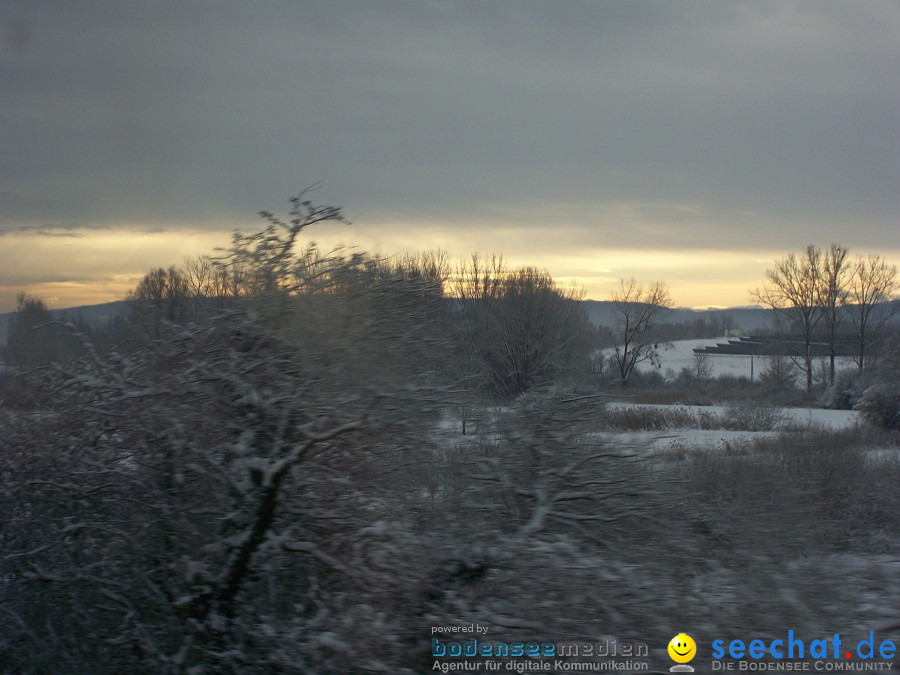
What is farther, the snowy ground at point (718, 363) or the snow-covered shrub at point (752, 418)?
the snowy ground at point (718, 363)

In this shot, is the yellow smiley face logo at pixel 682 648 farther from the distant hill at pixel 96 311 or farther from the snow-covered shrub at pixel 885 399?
the snow-covered shrub at pixel 885 399

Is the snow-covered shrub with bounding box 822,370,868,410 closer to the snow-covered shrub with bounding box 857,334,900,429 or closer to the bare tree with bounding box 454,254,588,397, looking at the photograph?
the snow-covered shrub with bounding box 857,334,900,429

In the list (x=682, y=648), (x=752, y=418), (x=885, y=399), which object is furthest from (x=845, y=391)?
(x=682, y=648)

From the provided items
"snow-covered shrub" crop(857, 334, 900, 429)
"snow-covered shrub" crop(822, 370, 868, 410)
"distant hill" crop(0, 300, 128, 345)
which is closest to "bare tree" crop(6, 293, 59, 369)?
"distant hill" crop(0, 300, 128, 345)

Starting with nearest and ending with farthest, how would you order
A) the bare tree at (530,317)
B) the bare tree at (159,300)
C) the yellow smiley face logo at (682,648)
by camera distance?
the yellow smiley face logo at (682,648) < the bare tree at (159,300) < the bare tree at (530,317)

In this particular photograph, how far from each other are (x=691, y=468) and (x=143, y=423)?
4.95 m

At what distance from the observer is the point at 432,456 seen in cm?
526

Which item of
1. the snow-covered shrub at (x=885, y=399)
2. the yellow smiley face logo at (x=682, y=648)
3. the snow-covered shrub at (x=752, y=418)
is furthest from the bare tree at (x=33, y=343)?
the snow-covered shrub at (x=885, y=399)

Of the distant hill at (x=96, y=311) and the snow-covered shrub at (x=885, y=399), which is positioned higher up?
the distant hill at (x=96, y=311)

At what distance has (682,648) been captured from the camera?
11.7 ft

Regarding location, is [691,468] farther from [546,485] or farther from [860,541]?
[546,485]

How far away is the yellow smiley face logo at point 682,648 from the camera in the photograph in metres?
3.51

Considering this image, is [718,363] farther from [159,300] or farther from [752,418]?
[159,300]

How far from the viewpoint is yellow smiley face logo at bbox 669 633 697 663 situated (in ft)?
11.5
